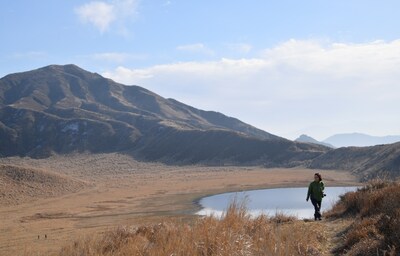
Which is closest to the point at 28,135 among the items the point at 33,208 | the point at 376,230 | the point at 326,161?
the point at 326,161

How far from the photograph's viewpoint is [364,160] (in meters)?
74.5

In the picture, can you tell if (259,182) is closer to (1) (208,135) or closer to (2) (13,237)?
(2) (13,237)

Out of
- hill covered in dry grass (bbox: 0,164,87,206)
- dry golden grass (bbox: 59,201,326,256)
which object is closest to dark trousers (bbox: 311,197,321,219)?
dry golden grass (bbox: 59,201,326,256)

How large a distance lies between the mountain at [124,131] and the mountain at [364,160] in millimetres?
5820

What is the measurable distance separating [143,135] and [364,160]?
69.3 metres

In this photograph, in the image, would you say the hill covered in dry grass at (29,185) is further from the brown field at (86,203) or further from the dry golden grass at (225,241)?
the dry golden grass at (225,241)

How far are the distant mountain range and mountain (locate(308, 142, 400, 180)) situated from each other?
0.13 m

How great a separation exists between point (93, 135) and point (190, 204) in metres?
95.0

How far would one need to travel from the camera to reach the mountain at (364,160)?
200 feet

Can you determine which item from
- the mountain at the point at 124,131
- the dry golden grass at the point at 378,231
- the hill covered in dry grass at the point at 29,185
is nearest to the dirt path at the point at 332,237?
the dry golden grass at the point at 378,231

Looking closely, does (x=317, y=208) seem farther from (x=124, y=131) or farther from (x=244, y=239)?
(x=124, y=131)

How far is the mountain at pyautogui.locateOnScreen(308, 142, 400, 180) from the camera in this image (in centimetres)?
6106

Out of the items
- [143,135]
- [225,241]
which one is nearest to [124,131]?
[143,135]

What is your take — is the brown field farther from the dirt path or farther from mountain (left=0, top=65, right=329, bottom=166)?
mountain (left=0, top=65, right=329, bottom=166)
